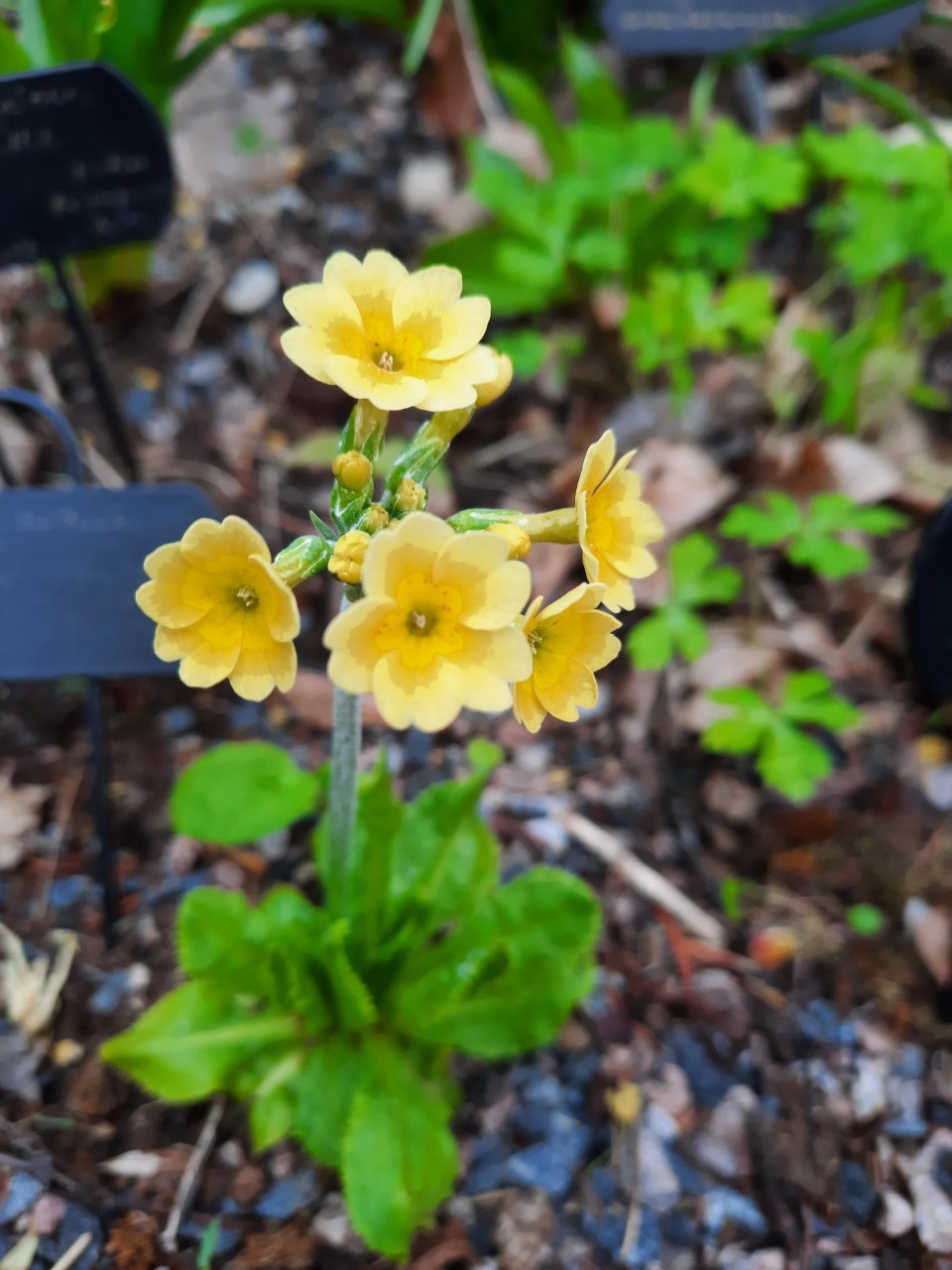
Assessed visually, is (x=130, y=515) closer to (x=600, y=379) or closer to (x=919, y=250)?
(x=600, y=379)

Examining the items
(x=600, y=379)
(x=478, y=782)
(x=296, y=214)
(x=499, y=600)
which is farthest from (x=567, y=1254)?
(x=296, y=214)

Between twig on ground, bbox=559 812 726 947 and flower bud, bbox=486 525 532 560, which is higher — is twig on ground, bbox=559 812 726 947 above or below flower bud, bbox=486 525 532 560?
below

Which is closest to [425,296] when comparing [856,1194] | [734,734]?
[734,734]

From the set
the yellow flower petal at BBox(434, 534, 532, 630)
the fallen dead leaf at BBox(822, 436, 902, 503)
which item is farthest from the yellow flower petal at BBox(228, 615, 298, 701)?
the fallen dead leaf at BBox(822, 436, 902, 503)

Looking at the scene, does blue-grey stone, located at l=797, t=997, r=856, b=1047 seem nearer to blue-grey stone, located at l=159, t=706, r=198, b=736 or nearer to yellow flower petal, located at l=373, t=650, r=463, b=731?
yellow flower petal, located at l=373, t=650, r=463, b=731

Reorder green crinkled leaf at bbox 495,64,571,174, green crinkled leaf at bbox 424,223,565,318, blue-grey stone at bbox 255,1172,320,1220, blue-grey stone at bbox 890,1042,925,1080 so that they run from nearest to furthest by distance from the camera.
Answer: blue-grey stone at bbox 255,1172,320,1220, blue-grey stone at bbox 890,1042,925,1080, green crinkled leaf at bbox 424,223,565,318, green crinkled leaf at bbox 495,64,571,174

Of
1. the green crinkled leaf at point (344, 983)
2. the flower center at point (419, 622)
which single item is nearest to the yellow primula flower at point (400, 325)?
the flower center at point (419, 622)

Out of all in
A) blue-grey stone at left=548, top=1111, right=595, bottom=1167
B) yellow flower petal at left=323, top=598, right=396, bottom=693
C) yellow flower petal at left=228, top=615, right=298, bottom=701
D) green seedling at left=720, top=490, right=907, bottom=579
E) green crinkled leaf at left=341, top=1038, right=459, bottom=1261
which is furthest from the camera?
green seedling at left=720, top=490, right=907, bottom=579

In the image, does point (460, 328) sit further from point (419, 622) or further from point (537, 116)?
point (537, 116)
